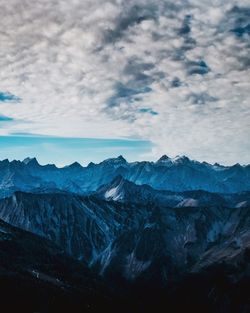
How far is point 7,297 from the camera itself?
181 metres

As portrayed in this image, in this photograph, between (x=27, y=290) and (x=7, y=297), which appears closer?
(x=7, y=297)

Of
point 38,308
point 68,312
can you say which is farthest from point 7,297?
point 68,312

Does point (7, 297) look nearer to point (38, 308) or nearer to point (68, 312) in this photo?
point (38, 308)

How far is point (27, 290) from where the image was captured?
197125 millimetres

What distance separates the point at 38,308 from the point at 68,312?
795 inches

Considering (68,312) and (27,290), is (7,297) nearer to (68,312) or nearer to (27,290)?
(27,290)

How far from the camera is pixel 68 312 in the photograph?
196625mm

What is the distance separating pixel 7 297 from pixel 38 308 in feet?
46.3

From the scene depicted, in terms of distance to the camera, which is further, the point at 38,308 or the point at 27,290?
the point at 27,290

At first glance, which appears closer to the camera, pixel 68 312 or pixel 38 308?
pixel 38 308

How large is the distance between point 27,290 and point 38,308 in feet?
59.5
